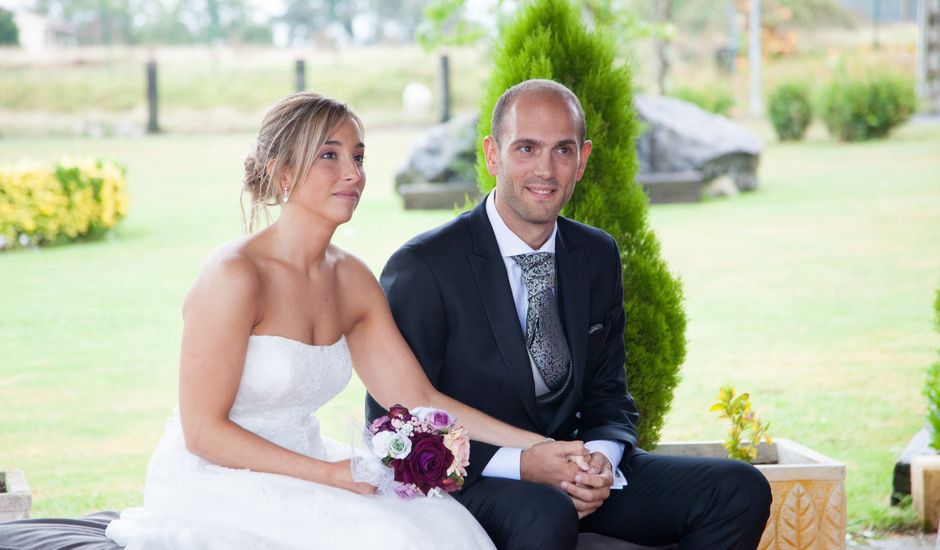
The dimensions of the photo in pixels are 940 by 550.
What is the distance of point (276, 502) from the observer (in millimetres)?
3002

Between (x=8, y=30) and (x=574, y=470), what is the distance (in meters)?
34.4

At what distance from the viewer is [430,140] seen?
1731cm

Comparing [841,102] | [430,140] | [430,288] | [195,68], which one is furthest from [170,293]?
[195,68]

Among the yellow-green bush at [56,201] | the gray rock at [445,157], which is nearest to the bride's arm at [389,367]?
the yellow-green bush at [56,201]

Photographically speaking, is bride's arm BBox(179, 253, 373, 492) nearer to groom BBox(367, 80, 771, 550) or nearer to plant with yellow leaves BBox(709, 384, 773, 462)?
groom BBox(367, 80, 771, 550)

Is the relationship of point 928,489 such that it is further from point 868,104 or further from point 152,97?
point 152,97

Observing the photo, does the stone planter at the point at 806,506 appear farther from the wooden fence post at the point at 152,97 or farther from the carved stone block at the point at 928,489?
the wooden fence post at the point at 152,97

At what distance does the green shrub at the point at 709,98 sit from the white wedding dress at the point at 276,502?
20.7 meters

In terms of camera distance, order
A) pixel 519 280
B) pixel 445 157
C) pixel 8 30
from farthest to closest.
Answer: pixel 8 30, pixel 445 157, pixel 519 280

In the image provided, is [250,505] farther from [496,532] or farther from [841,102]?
[841,102]

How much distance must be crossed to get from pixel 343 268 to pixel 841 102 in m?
20.7

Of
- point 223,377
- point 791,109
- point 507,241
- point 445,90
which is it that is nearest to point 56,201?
point 507,241

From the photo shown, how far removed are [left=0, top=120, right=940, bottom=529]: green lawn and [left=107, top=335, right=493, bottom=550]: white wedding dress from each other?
0.57 feet

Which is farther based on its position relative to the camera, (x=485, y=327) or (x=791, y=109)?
(x=791, y=109)
